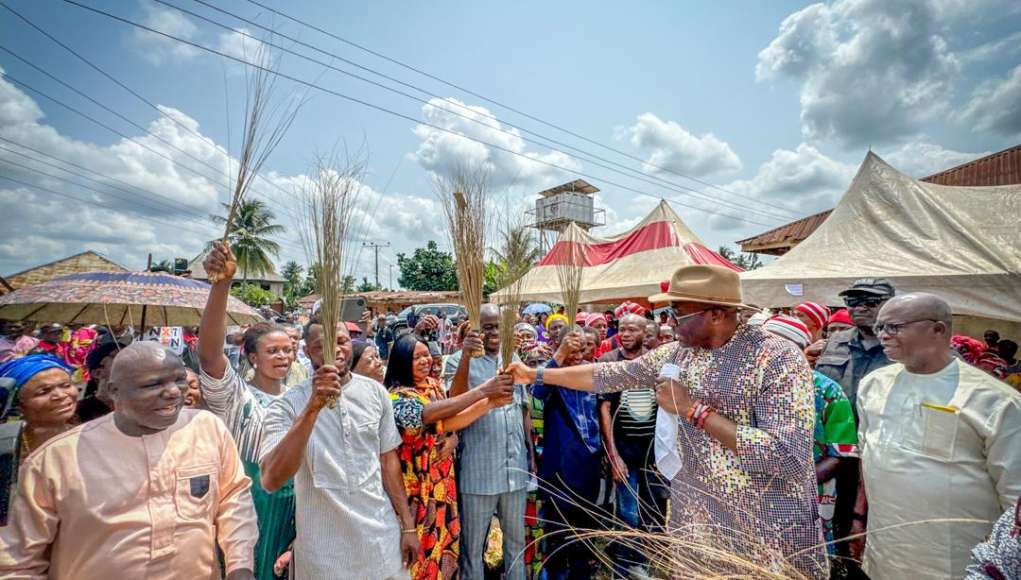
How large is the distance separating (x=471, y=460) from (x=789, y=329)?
2503mm

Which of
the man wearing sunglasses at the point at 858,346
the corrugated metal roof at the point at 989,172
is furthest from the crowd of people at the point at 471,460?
the corrugated metal roof at the point at 989,172

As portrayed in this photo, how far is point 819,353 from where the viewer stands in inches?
168

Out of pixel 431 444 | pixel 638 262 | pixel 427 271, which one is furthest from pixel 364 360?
pixel 427 271

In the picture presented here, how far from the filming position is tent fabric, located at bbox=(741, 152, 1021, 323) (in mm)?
4996

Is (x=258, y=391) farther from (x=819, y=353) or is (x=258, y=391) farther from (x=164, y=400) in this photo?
(x=819, y=353)

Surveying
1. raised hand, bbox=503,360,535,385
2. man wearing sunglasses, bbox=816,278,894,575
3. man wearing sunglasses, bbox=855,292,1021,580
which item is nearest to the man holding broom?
raised hand, bbox=503,360,535,385

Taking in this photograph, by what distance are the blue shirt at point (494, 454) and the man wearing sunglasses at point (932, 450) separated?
6.07ft

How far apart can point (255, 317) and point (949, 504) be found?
459cm

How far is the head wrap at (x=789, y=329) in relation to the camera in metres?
3.39

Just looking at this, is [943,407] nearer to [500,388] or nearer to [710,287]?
[710,287]

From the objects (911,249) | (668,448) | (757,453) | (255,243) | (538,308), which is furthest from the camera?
(255,243)

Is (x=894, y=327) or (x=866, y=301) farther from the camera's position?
(x=866, y=301)

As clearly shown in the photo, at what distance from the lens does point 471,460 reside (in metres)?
3.07

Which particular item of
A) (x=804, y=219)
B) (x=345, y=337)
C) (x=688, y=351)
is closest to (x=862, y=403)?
(x=688, y=351)
